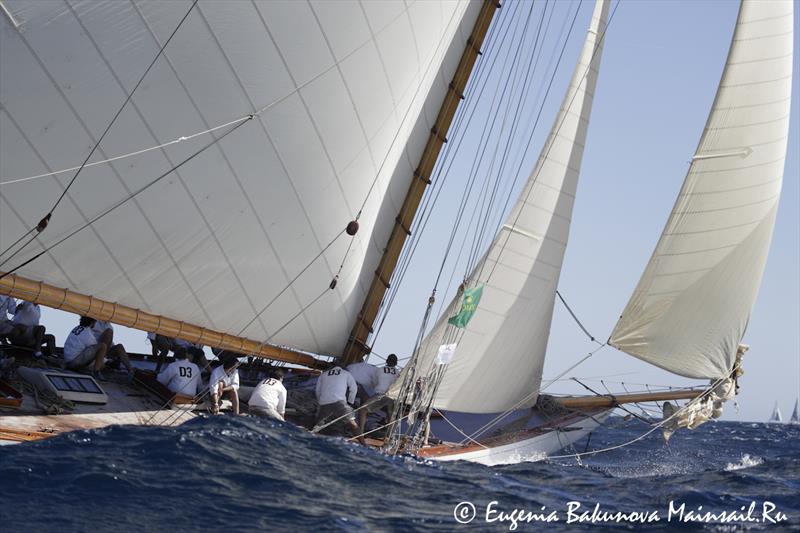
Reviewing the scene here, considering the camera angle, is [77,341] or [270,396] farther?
[77,341]

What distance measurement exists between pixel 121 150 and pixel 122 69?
2.91 feet

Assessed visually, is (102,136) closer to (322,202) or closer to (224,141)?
(224,141)

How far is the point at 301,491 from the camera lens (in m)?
9.79

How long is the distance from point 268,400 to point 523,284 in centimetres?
414

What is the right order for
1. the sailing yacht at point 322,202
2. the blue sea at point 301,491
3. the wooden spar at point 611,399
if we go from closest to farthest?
the blue sea at point 301,491 < the sailing yacht at point 322,202 < the wooden spar at point 611,399

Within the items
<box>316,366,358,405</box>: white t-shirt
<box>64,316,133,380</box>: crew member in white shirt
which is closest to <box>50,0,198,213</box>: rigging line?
<box>64,316,133,380</box>: crew member in white shirt

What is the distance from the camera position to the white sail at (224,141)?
11.1 metres

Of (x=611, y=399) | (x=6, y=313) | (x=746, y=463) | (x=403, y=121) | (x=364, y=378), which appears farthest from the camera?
(x=746, y=463)

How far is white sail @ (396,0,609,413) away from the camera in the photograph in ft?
48.3

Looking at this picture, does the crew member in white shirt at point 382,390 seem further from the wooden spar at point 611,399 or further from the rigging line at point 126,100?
the rigging line at point 126,100

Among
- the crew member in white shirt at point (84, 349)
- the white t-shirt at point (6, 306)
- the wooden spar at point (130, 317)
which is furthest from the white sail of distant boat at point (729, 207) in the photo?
the white t-shirt at point (6, 306)

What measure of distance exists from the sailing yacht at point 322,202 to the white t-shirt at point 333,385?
72 cm

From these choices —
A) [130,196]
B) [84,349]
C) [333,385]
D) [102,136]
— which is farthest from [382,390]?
[102,136]

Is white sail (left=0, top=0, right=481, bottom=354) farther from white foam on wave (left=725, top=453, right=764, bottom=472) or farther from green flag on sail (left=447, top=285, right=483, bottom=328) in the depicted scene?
white foam on wave (left=725, top=453, right=764, bottom=472)
